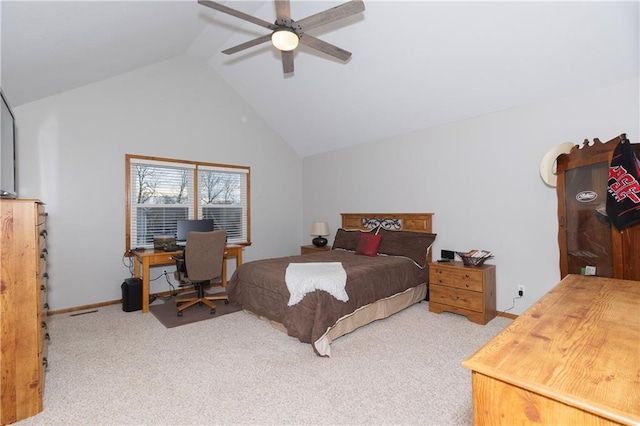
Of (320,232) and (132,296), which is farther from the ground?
(320,232)

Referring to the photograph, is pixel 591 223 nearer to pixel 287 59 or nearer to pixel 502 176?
pixel 502 176

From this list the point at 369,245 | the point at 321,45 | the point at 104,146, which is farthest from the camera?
the point at 369,245

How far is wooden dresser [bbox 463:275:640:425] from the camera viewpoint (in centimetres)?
67

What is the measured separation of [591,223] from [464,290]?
1.33 m

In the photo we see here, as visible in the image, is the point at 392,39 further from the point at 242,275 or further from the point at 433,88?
the point at 242,275

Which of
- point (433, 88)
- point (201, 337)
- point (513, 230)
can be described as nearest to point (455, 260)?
point (513, 230)

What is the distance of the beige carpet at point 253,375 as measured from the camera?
6.13 feet

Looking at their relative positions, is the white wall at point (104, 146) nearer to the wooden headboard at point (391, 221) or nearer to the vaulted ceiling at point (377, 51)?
the vaulted ceiling at point (377, 51)

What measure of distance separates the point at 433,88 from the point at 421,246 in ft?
6.50

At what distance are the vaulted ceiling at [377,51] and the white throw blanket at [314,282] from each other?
247 cm

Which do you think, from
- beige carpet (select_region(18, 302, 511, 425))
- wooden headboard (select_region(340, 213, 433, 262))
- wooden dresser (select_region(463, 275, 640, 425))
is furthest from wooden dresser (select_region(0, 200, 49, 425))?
wooden headboard (select_region(340, 213, 433, 262))

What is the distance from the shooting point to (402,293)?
3658mm

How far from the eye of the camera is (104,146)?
4082 mm

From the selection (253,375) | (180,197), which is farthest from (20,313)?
(180,197)
